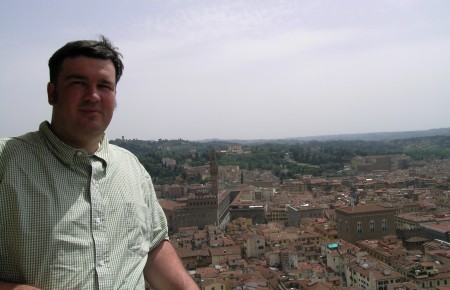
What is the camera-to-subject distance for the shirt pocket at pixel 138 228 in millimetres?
898

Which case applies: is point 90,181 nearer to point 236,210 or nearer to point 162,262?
point 162,262

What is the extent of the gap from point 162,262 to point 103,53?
1.57 ft

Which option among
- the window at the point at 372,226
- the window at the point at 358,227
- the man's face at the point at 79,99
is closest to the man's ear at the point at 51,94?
the man's face at the point at 79,99

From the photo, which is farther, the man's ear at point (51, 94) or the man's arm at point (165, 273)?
the man's arm at point (165, 273)

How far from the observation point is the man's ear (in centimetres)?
83

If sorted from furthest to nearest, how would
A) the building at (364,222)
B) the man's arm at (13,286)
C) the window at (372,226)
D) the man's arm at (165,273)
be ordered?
the window at (372,226)
the building at (364,222)
the man's arm at (165,273)
the man's arm at (13,286)

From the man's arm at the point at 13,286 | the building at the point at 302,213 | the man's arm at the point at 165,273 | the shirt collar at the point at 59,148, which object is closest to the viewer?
the man's arm at the point at 13,286

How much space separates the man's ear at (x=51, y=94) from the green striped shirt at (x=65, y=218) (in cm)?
4

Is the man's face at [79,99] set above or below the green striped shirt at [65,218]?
above

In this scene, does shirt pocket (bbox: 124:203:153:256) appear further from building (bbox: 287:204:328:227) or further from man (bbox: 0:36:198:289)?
building (bbox: 287:204:328:227)

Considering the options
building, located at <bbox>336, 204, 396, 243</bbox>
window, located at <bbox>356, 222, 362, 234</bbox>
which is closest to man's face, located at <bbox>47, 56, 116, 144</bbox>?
building, located at <bbox>336, 204, 396, 243</bbox>

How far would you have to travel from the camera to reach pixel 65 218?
2.52 feet

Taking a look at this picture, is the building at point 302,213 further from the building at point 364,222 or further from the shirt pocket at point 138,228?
the shirt pocket at point 138,228

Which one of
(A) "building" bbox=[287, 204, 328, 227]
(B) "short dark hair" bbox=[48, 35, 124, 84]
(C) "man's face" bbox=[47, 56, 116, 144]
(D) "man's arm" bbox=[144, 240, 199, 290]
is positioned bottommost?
(A) "building" bbox=[287, 204, 328, 227]
